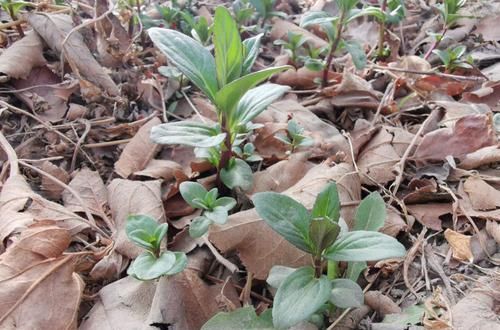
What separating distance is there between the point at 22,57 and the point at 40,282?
3.37ft

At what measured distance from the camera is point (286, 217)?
1032 mm

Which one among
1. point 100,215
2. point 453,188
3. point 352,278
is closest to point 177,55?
point 100,215

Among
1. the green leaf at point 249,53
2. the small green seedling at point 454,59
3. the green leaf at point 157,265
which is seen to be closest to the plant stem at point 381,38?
the small green seedling at point 454,59

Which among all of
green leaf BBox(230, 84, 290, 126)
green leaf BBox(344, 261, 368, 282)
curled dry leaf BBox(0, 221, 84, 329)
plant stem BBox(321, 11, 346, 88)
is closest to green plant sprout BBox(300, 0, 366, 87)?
plant stem BBox(321, 11, 346, 88)

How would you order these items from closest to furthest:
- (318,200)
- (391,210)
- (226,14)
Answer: (318,200)
(226,14)
(391,210)

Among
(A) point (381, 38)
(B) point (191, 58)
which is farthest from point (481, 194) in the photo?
(A) point (381, 38)

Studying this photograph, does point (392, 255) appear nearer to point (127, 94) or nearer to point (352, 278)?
point (352, 278)

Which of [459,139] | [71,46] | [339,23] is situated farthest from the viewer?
[71,46]

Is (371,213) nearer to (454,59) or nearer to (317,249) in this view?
(317,249)

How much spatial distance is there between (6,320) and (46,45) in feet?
4.10

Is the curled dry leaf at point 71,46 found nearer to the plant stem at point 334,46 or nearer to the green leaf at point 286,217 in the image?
the plant stem at point 334,46

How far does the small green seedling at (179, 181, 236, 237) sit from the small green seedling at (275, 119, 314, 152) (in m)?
0.35

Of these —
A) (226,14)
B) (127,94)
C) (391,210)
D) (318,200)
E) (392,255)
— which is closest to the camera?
(392,255)

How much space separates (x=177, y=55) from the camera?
3.99ft
